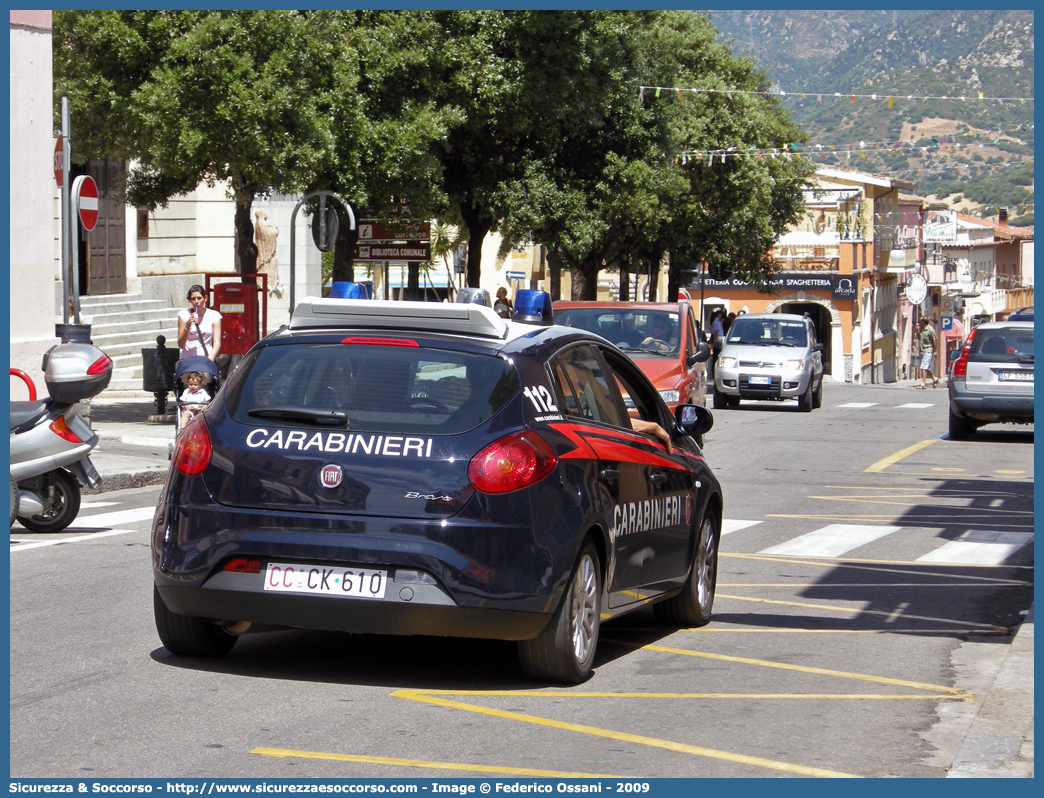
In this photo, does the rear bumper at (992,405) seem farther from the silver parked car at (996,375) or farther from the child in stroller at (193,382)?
the child in stroller at (193,382)

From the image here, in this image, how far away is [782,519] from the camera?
13125 mm

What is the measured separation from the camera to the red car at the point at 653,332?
1820 cm

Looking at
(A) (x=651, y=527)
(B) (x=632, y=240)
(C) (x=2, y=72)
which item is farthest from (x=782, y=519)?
(B) (x=632, y=240)

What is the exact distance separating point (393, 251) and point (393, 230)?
0.66m

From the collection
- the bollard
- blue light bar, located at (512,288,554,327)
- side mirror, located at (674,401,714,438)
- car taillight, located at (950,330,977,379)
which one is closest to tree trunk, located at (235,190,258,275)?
the bollard

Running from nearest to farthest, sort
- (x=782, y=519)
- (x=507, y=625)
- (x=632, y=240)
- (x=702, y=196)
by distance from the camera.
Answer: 1. (x=507, y=625)
2. (x=782, y=519)
3. (x=632, y=240)
4. (x=702, y=196)

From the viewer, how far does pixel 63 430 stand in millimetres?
10875

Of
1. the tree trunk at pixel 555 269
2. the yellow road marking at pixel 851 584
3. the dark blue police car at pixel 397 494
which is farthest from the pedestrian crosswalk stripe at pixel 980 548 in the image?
the tree trunk at pixel 555 269

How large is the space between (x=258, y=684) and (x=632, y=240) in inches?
1285

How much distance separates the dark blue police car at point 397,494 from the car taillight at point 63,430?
14.9 feet

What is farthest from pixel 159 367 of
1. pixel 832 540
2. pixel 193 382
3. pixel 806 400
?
pixel 806 400

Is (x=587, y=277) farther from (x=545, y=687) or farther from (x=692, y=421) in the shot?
(x=545, y=687)

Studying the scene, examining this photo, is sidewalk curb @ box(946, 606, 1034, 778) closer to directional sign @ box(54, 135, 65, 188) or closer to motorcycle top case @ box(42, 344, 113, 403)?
motorcycle top case @ box(42, 344, 113, 403)

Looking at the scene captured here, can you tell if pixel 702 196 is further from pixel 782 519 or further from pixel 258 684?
pixel 258 684
